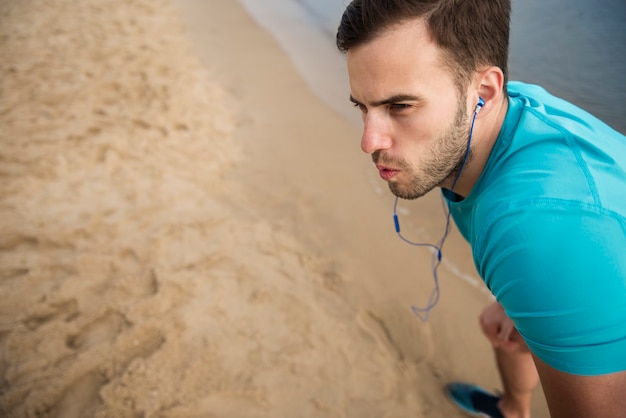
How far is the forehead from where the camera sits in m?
1.29

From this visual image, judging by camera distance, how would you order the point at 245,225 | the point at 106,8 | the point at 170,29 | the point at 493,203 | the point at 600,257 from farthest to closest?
the point at 106,8 < the point at 170,29 < the point at 245,225 < the point at 493,203 < the point at 600,257

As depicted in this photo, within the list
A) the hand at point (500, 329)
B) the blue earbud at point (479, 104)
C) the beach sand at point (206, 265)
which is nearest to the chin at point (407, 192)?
the blue earbud at point (479, 104)

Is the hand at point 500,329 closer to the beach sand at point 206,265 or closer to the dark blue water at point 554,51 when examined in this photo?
the beach sand at point 206,265

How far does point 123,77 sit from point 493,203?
4281mm

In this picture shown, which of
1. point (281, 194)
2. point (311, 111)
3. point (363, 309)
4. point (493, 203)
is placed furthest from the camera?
point (311, 111)

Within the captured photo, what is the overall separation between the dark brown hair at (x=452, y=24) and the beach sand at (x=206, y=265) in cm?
152

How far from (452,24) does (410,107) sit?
0.29 metres

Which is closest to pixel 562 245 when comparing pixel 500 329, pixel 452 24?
pixel 452 24

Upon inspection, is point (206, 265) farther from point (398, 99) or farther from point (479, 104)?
point (479, 104)

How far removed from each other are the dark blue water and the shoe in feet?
9.03

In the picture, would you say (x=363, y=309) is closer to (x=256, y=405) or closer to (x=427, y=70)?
(x=256, y=405)

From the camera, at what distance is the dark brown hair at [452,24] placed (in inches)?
Result: 50.9

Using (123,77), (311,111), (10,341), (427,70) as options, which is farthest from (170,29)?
(427,70)

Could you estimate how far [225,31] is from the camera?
6.02 m
